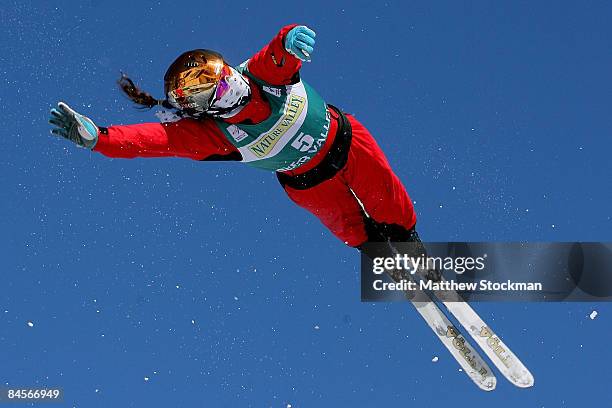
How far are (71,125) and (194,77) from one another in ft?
2.16

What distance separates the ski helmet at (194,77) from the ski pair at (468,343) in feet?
6.06

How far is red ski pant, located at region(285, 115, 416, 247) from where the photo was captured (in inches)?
191

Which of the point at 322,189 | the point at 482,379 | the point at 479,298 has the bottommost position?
the point at 482,379

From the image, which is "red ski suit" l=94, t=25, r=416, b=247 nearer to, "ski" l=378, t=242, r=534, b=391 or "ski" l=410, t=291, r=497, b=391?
"ski" l=378, t=242, r=534, b=391

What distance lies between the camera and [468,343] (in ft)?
17.7

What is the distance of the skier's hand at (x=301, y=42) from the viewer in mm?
4055

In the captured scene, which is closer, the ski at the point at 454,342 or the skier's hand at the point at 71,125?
the skier's hand at the point at 71,125

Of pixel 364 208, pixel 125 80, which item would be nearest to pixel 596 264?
pixel 364 208

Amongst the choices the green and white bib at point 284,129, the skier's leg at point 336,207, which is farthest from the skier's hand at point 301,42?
the skier's leg at point 336,207

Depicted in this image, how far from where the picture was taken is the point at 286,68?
4.32 metres

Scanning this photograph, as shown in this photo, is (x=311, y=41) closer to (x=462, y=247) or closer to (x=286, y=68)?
(x=286, y=68)

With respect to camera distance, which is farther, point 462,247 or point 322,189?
point 462,247

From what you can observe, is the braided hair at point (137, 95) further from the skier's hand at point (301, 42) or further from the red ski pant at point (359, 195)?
the red ski pant at point (359, 195)

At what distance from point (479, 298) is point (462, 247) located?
37 cm
